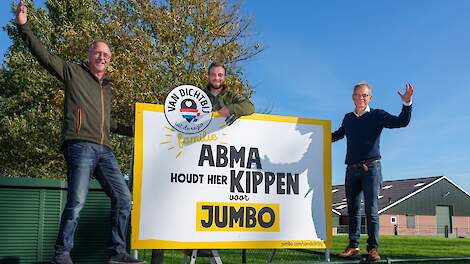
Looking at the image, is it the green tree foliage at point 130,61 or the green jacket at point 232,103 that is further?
the green tree foliage at point 130,61

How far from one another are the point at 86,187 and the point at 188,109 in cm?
115

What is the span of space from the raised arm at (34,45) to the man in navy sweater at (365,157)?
2.74m

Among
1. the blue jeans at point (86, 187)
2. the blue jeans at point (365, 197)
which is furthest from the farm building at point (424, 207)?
the blue jeans at point (86, 187)

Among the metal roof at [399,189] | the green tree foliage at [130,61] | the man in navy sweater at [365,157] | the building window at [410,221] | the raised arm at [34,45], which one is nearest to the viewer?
the raised arm at [34,45]

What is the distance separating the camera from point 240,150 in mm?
4613

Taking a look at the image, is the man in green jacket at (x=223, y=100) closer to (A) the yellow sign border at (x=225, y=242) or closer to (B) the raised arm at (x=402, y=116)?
(A) the yellow sign border at (x=225, y=242)

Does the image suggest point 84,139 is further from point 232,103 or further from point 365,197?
point 365,197

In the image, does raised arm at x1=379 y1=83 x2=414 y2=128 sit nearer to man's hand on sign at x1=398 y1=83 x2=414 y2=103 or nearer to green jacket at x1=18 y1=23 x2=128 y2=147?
man's hand on sign at x1=398 y1=83 x2=414 y2=103

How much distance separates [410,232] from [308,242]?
50.7 m

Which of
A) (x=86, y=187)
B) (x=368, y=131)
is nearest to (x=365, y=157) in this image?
(x=368, y=131)

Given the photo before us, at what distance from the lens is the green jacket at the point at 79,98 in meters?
3.66

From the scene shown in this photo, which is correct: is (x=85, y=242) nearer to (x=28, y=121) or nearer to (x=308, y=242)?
(x=308, y=242)

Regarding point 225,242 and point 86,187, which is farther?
point 225,242

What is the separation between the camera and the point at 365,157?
16.0 feet
